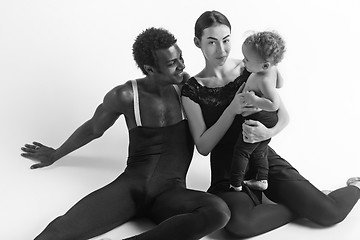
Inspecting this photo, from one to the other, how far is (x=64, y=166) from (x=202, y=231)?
122 cm

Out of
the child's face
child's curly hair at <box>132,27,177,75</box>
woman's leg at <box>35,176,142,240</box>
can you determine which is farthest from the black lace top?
woman's leg at <box>35,176,142,240</box>

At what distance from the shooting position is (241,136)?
141 inches

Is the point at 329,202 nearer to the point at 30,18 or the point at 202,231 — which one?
the point at 202,231

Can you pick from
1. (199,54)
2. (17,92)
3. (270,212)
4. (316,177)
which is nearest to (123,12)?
(199,54)

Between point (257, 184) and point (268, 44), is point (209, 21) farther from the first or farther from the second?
point (257, 184)

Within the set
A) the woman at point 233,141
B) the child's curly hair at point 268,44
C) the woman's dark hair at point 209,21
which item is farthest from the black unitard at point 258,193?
the child's curly hair at point 268,44

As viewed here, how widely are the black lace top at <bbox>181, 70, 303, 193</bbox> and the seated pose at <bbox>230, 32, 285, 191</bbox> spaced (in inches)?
4.5

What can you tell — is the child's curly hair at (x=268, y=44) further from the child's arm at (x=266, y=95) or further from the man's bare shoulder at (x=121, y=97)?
the man's bare shoulder at (x=121, y=97)

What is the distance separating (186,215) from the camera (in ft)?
11.0

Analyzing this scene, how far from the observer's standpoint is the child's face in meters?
3.40

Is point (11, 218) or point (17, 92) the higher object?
point (17, 92)

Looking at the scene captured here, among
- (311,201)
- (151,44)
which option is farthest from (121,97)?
(311,201)

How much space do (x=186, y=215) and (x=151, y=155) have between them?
475mm

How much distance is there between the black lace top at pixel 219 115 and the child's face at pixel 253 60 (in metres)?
0.32
